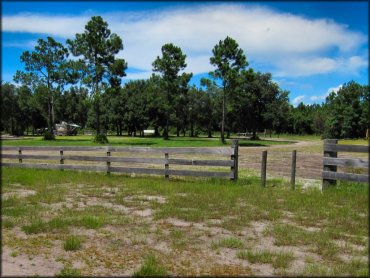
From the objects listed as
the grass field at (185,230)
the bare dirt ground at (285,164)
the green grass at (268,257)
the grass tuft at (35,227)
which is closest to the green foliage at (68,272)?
the grass field at (185,230)

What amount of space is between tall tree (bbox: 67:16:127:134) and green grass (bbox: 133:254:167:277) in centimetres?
3281

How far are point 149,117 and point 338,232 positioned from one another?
71.7 meters

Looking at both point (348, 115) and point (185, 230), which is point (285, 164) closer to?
point (185, 230)

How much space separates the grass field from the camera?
4.45 m

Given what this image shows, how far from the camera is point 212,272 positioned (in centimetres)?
425

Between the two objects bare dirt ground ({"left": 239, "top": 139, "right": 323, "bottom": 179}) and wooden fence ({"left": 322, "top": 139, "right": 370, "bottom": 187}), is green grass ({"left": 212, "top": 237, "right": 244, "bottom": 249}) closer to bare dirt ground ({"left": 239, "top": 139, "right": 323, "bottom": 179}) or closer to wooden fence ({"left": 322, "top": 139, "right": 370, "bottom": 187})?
wooden fence ({"left": 322, "top": 139, "right": 370, "bottom": 187})

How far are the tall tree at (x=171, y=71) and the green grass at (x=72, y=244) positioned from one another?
42.3 metres

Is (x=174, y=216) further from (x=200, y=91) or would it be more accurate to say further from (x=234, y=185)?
(x=200, y=91)

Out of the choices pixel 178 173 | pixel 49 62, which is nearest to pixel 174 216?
pixel 178 173

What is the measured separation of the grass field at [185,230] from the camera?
4.45 meters

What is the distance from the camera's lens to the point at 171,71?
46.9 meters

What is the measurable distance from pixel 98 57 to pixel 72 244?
33973mm

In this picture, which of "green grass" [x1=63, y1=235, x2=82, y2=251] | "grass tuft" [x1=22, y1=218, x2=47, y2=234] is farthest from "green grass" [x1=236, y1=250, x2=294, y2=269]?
"grass tuft" [x1=22, y1=218, x2=47, y2=234]

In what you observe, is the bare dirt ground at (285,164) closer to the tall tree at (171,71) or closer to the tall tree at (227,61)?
the tall tree at (227,61)
